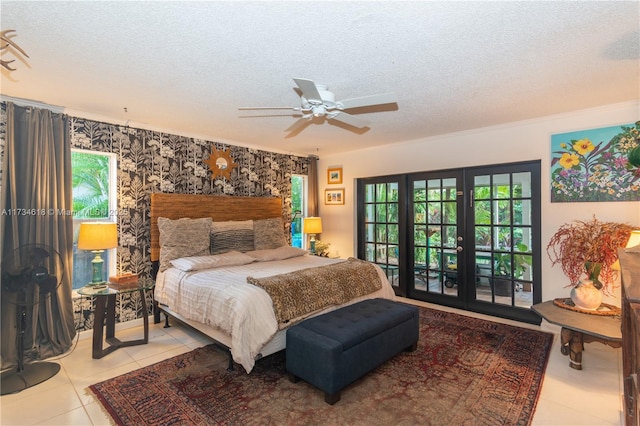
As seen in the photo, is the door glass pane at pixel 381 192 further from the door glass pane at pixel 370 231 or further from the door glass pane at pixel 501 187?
the door glass pane at pixel 501 187

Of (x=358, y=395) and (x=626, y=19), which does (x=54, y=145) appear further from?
(x=626, y=19)

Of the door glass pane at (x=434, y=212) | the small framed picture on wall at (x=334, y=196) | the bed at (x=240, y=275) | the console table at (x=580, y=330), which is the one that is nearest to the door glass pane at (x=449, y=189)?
the door glass pane at (x=434, y=212)

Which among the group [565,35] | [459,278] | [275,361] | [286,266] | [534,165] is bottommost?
[275,361]

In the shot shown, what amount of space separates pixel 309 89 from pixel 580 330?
2.92 m

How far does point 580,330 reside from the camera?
260 cm

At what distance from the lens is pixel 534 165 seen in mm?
3797

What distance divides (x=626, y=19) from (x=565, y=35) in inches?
11.1

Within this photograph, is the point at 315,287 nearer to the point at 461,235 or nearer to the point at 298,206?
the point at 461,235

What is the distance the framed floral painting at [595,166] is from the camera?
3.19m

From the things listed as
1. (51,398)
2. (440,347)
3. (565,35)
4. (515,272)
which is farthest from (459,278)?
(51,398)

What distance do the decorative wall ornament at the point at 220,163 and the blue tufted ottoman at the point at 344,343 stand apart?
279cm

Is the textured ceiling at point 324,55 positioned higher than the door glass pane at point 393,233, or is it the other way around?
the textured ceiling at point 324,55

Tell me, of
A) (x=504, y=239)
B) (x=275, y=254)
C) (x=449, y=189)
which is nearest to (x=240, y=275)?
(x=275, y=254)

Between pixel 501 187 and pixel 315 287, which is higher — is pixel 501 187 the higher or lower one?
the higher one
